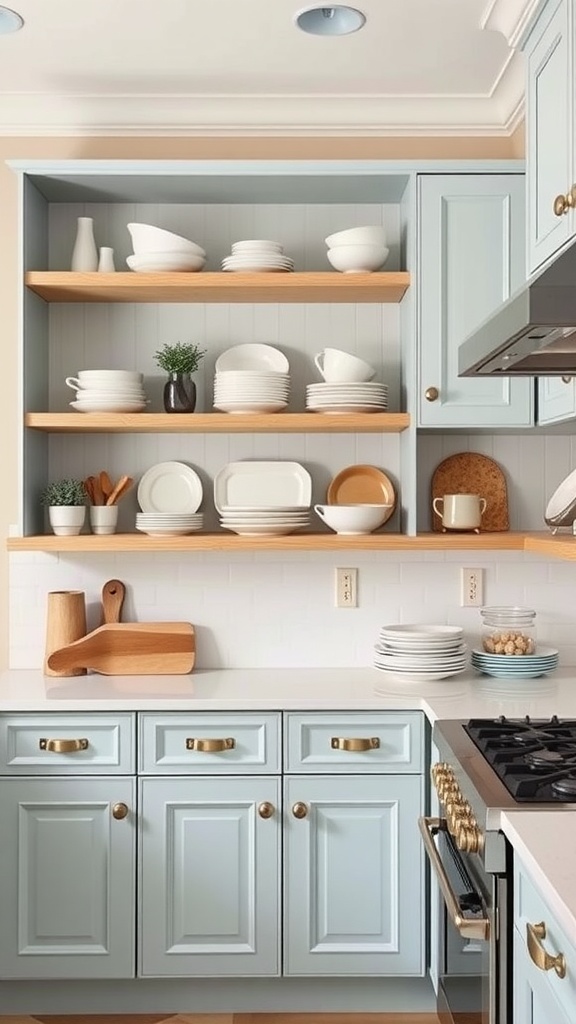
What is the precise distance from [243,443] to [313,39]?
3.98 ft

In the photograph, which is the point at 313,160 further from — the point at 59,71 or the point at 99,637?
the point at 99,637

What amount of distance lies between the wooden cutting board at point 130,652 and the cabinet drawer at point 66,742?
0.35 m

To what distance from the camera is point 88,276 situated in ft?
10.3

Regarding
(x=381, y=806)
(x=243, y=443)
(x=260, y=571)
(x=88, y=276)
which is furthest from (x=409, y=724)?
(x=88, y=276)

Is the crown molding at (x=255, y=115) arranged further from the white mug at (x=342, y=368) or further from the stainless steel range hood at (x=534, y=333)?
the stainless steel range hood at (x=534, y=333)

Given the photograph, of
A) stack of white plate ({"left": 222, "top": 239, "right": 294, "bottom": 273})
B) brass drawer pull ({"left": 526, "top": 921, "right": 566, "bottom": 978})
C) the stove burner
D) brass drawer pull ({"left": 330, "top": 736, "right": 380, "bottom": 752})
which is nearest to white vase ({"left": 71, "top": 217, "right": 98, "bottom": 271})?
stack of white plate ({"left": 222, "top": 239, "right": 294, "bottom": 273})

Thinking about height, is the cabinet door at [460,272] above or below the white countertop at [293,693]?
above

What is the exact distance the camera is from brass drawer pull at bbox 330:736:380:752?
2869mm

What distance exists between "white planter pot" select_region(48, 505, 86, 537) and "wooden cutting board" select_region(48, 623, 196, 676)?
12.2 inches

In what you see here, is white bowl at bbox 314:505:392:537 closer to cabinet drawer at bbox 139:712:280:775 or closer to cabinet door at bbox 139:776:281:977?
cabinet drawer at bbox 139:712:280:775

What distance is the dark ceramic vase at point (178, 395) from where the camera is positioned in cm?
322

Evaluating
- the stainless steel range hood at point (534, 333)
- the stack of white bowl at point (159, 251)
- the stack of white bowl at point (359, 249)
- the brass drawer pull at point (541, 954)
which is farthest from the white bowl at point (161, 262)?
the brass drawer pull at point (541, 954)

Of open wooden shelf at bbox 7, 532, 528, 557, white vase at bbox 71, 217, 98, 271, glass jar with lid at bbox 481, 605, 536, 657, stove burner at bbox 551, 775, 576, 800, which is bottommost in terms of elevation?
stove burner at bbox 551, 775, 576, 800

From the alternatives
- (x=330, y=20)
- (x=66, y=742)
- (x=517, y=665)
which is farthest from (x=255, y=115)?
(x=66, y=742)
